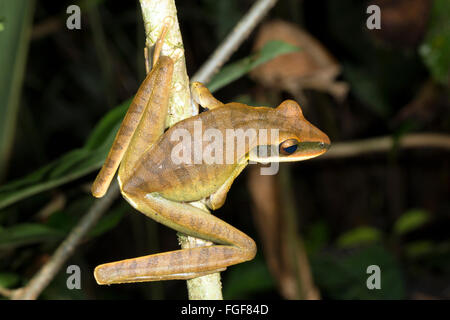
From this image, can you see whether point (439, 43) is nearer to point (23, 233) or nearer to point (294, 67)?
point (294, 67)

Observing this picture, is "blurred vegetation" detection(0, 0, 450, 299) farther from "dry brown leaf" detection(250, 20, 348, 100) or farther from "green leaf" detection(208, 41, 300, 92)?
"green leaf" detection(208, 41, 300, 92)

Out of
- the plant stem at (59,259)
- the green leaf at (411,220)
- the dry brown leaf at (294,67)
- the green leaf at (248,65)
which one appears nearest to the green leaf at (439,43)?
the dry brown leaf at (294,67)

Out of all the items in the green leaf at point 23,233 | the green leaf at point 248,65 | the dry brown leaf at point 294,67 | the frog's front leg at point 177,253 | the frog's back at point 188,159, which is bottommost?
the frog's front leg at point 177,253

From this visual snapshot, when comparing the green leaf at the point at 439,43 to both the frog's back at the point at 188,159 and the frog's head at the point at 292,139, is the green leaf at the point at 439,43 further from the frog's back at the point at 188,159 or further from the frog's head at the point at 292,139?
the frog's back at the point at 188,159

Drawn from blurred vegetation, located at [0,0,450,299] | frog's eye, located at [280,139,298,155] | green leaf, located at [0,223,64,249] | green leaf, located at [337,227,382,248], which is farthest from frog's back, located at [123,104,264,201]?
green leaf, located at [337,227,382,248]

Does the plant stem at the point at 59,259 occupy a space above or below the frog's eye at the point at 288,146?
below

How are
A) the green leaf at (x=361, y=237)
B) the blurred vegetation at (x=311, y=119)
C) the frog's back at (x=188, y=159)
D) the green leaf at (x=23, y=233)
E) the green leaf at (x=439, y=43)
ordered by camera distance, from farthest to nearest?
the green leaf at (x=361, y=237) → the green leaf at (x=439, y=43) → the blurred vegetation at (x=311, y=119) → the green leaf at (x=23, y=233) → the frog's back at (x=188, y=159)

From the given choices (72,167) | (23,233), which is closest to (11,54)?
(72,167)

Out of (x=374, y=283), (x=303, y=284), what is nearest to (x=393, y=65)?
(x=374, y=283)
